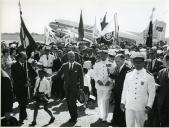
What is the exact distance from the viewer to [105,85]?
29.4ft

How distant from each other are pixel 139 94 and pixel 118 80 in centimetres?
184

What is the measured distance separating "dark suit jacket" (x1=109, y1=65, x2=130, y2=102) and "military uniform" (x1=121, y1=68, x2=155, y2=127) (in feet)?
5.07

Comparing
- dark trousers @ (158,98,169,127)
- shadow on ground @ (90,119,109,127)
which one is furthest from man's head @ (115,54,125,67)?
dark trousers @ (158,98,169,127)

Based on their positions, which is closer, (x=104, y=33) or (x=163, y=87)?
(x=163, y=87)

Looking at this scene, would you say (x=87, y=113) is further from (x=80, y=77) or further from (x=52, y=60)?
(x=52, y=60)

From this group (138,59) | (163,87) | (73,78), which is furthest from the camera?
(73,78)

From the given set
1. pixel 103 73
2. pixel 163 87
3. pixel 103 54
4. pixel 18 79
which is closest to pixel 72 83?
pixel 103 73

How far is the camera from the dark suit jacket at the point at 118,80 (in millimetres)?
8398

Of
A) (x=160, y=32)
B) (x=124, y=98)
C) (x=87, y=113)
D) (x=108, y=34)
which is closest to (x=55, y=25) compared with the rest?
(x=160, y=32)

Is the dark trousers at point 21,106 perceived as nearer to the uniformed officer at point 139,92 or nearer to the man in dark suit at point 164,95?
the uniformed officer at point 139,92

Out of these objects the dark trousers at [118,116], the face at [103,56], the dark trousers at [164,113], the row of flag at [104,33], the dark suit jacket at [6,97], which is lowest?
the dark trousers at [118,116]

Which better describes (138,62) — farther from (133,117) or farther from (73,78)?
(73,78)

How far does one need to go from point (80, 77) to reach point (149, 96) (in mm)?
2829

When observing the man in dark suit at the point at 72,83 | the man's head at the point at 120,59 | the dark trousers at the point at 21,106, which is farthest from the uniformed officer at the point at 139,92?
the dark trousers at the point at 21,106
